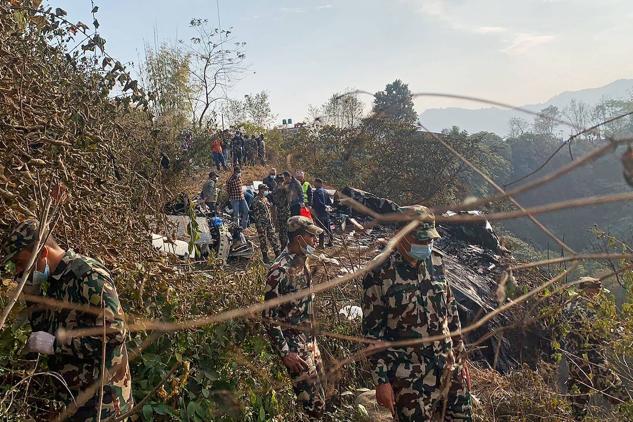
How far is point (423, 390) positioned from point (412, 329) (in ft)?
1.11

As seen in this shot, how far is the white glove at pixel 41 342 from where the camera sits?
208 centimetres

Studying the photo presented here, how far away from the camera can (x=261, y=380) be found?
319cm

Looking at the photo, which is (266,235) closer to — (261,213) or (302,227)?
(261,213)

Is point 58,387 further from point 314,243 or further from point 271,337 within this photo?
point 314,243

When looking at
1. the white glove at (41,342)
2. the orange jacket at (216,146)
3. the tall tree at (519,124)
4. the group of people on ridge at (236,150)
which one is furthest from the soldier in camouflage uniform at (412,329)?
the orange jacket at (216,146)

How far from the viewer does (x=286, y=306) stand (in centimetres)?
314

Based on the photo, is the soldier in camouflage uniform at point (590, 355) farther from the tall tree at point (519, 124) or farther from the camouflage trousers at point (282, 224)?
the camouflage trousers at point (282, 224)

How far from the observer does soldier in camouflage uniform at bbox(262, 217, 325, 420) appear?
3090 mm

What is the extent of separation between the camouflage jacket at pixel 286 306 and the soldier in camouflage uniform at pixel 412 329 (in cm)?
45

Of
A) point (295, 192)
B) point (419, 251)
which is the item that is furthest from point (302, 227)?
point (295, 192)

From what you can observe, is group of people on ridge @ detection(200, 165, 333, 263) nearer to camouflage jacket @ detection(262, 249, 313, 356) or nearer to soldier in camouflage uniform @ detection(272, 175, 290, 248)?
soldier in camouflage uniform @ detection(272, 175, 290, 248)

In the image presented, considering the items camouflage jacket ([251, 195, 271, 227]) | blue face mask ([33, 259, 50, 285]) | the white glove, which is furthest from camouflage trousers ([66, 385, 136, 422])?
camouflage jacket ([251, 195, 271, 227])

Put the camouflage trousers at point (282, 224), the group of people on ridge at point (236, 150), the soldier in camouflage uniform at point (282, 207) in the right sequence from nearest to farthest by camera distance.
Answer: the soldier in camouflage uniform at point (282, 207), the camouflage trousers at point (282, 224), the group of people on ridge at point (236, 150)

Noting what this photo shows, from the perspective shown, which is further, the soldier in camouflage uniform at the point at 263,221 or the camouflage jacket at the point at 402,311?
the soldier in camouflage uniform at the point at 263,221
